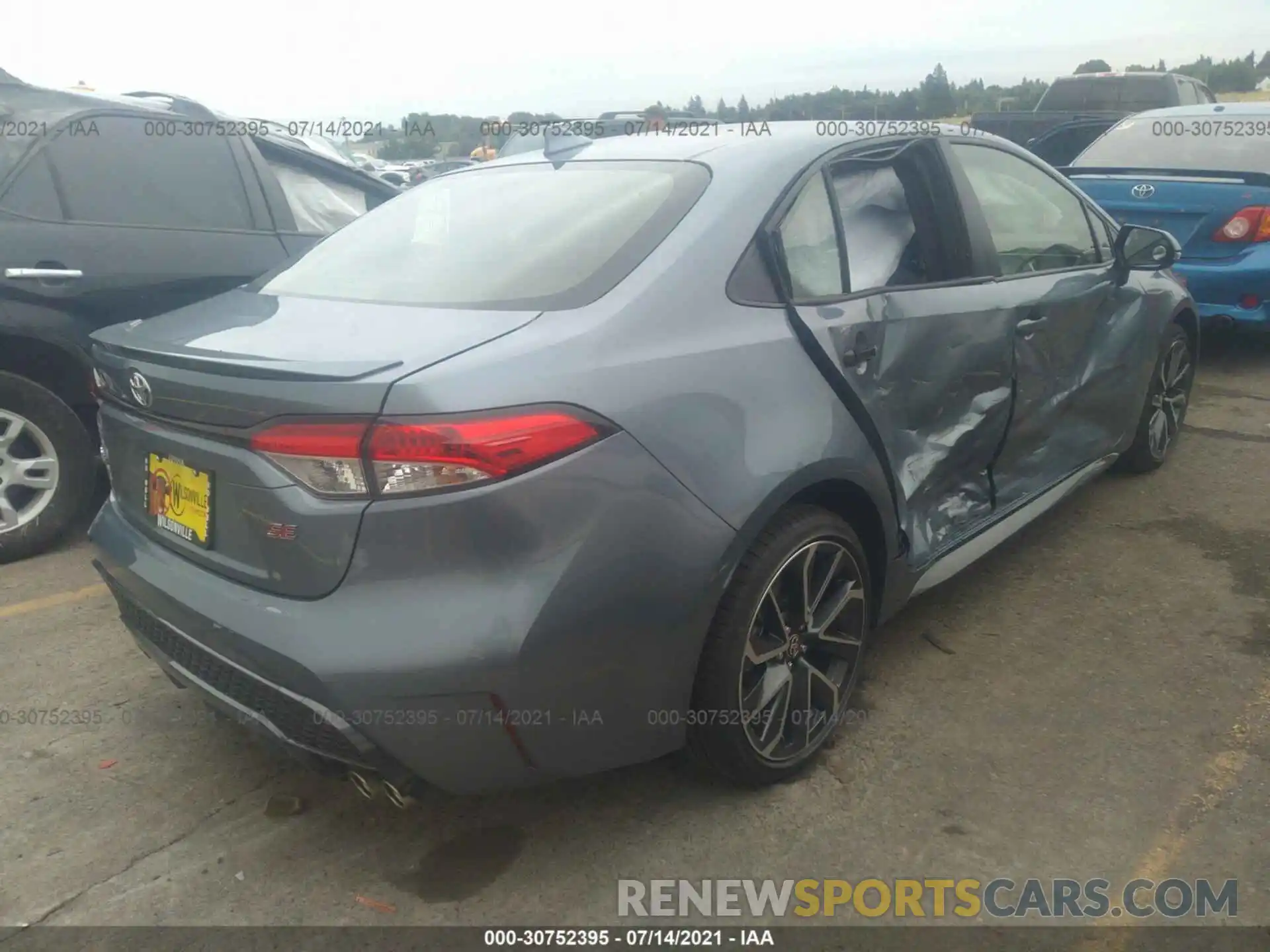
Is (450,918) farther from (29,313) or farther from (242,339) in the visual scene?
(29,313)

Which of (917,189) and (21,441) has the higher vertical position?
(917,189)

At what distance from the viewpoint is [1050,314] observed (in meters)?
3.50

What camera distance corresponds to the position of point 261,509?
6.72ft

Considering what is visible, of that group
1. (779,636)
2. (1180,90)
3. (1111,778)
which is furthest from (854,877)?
(1180,90)

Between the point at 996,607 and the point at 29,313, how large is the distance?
141 inches

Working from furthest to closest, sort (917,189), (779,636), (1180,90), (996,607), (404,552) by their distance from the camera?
(1180,90), (996,607), (917,189), (779,636), (404,552)

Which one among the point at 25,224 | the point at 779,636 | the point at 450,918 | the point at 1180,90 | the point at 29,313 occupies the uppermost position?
the point at 1180,90

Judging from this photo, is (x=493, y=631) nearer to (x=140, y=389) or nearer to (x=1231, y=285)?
(x=140, y=389)

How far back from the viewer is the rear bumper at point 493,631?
194 centimetres

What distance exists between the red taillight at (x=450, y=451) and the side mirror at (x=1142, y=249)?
119 inches

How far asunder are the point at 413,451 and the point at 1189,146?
688 centimetres

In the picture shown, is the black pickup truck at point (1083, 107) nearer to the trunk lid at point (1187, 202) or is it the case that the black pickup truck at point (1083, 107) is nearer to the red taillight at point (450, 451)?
the trunk lid at point (1187, 202)

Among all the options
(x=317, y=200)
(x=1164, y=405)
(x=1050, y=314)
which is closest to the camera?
(x=1050, y=314)

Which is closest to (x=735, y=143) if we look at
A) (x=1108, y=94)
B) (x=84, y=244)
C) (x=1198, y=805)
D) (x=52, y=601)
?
(x=1198, y=805)
